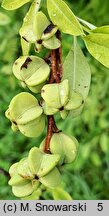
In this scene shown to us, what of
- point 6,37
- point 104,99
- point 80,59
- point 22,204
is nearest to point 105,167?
point 104,99

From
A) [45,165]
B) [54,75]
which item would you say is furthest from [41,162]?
[54,75]

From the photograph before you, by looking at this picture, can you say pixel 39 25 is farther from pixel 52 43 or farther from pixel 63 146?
pixel 63 146

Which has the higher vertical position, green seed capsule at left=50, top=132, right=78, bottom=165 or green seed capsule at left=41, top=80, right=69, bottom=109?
green seed capsule at left=41, top=80, right=69, bottom=109

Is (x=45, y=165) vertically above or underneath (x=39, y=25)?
underneath

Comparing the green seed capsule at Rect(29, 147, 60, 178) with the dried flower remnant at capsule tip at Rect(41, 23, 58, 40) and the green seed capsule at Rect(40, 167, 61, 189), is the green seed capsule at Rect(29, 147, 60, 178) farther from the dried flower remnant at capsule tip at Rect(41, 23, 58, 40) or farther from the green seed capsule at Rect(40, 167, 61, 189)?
the dried flower remnant at capsule tip at Rect(41, 23, 58, 40)

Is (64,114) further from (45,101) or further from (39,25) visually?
(39,25)

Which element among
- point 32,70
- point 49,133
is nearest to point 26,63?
point 32,70

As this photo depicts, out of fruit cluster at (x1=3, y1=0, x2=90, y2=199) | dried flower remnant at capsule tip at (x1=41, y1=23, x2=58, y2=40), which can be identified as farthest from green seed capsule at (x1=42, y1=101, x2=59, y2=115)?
dried flower remnant at capsule tip at (x1=41, y1=23, x2=58, y2=40)

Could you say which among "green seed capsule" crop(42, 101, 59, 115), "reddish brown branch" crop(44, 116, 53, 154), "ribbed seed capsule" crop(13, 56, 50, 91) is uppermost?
"ribbed seed capsule" crop(13, 56, 50, 91)

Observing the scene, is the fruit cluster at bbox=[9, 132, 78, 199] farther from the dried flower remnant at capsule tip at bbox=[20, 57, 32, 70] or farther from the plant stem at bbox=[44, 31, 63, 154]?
the dried flower remnant at capsule tip at bbox=[20, 57, 32, 70]

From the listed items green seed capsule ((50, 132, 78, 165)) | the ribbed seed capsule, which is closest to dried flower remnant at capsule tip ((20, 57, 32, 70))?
the ribbed seed capsule
